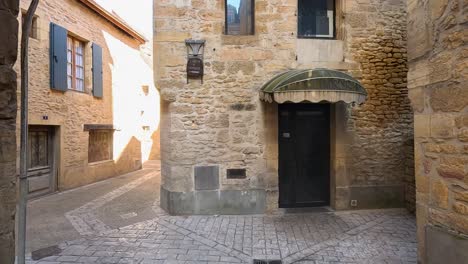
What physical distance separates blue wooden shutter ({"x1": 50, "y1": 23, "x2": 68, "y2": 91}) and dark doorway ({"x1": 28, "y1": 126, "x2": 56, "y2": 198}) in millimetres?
1313

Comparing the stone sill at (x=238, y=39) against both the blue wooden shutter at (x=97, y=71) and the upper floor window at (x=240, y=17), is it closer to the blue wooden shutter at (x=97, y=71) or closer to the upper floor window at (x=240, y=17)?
the upper floor window at (x=240, y=17)

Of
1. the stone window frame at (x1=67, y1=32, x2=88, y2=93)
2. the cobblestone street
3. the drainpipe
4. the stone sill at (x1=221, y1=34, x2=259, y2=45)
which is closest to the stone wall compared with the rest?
the drainpipe

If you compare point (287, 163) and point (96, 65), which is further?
point (96, 65)

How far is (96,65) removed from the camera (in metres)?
9.79

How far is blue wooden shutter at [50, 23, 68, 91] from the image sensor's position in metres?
7.83

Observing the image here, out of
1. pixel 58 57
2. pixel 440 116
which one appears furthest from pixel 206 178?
pixel 58 57

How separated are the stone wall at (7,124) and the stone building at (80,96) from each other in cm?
696

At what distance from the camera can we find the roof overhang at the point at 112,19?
9.26 meters

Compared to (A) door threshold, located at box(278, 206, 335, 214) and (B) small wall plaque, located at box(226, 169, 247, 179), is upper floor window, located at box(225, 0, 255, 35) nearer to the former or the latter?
(B) small wall plaque, located at box(226, 169, 247, 179)

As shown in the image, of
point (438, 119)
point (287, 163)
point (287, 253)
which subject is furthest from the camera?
point (287, 163)

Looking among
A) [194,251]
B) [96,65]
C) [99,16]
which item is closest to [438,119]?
[194,251]

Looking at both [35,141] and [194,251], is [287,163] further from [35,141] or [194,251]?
[35,141]

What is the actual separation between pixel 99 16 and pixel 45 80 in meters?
3.54

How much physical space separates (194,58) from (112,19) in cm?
645
